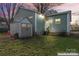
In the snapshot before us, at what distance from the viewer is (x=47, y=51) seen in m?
4.18

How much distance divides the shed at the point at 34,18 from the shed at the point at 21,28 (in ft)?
0.13

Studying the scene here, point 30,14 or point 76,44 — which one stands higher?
point 30,14

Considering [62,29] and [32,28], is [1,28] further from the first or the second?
[62,29]

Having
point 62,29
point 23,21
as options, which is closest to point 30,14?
point 23,21

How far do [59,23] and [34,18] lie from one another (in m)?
0.28

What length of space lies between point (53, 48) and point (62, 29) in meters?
0.23

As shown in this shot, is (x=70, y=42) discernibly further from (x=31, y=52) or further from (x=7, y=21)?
(x=7, y=21)

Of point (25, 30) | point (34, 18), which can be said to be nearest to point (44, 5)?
point (34, 18)

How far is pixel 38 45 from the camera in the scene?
4.19 m

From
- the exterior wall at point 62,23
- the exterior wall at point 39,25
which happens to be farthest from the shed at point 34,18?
the exterior wall at point 62,23

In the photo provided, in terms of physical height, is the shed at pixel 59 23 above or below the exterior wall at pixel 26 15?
below

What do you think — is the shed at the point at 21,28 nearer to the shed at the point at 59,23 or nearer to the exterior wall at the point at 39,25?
the exterior wall at the point at 39,25

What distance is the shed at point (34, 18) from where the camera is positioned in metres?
4.20

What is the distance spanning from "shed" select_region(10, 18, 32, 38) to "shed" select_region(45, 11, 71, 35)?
20cm
